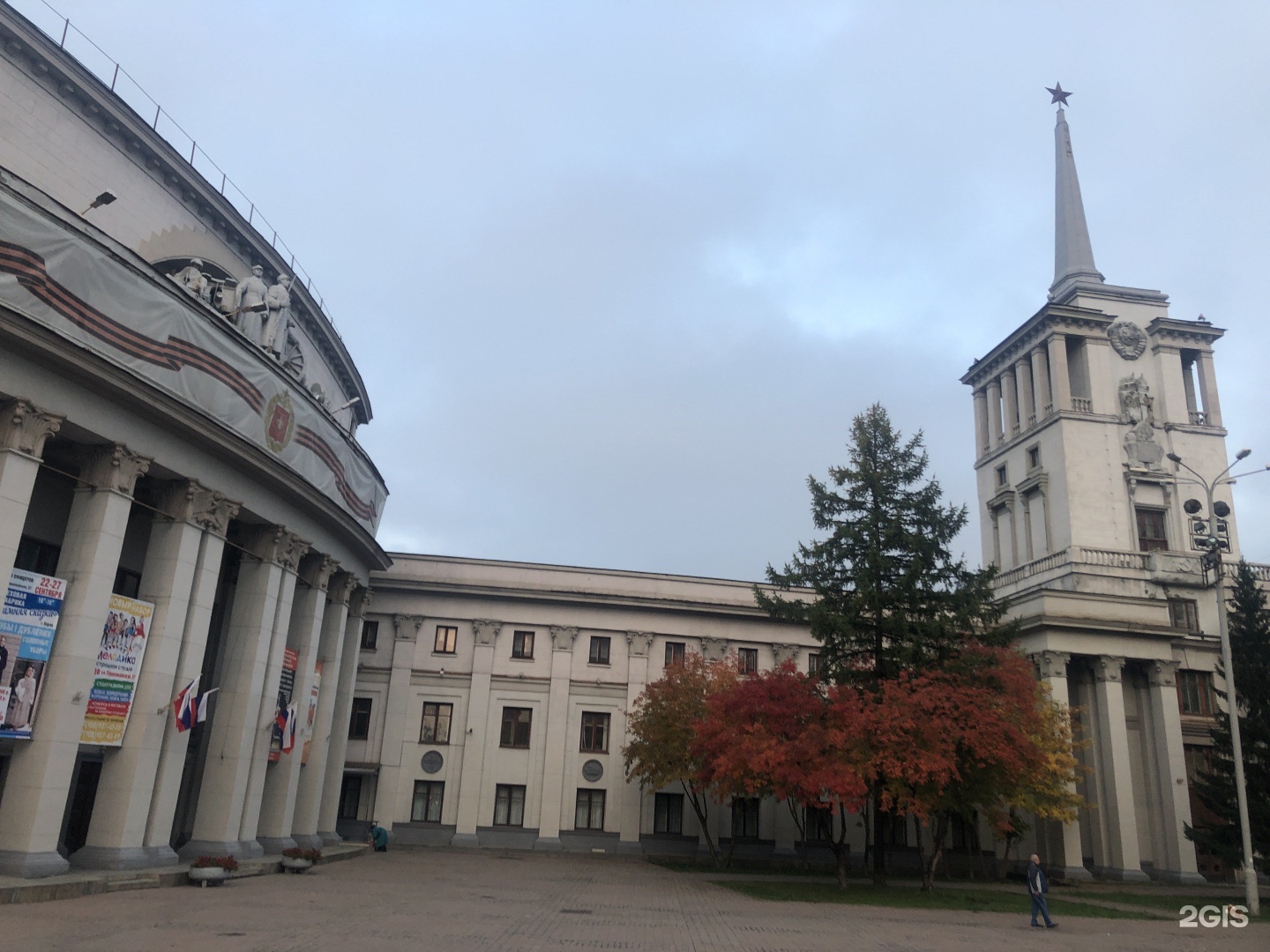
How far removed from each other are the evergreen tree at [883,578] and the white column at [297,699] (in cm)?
1739

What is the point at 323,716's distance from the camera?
36156 millimetres

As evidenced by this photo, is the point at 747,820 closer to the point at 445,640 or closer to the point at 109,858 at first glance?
the point at 445,640

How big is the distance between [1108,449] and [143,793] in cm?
4808

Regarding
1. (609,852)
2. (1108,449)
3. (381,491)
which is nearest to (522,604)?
(381,491)

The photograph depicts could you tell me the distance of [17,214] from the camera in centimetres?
1973

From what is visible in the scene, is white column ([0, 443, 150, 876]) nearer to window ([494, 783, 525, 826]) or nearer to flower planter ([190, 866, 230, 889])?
flower planter ([190, 866, 230, 889])

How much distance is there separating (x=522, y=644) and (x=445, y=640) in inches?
154

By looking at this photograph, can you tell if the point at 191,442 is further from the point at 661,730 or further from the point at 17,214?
the point at 661,730

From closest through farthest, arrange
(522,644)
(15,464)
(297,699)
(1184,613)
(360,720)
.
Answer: (15,464) → (297,699) → (360,720) → (1184,613) → (522,644)

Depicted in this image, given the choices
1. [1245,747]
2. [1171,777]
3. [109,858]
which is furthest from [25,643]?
[1171,777]

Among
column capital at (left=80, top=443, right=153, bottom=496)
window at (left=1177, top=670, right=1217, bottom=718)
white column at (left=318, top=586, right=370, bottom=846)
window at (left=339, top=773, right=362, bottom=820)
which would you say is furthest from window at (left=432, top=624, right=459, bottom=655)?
window at (left=1177, top=670, right=1217, bottom=718)

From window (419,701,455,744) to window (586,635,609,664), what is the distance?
7342 mm

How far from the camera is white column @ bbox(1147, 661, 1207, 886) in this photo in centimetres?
3925

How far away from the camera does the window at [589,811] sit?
44156mm
